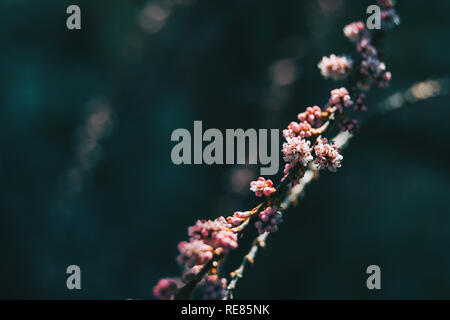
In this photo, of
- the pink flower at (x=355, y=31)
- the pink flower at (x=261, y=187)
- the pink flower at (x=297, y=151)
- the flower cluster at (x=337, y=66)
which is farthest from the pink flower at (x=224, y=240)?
the pink flower at (x=355, y=31)

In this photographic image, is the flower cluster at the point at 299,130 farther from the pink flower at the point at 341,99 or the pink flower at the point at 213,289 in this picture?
the pink flower at the point at 213,289

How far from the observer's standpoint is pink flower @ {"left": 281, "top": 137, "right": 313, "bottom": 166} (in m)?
0.88

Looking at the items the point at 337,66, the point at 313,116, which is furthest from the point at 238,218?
the point at 337,66

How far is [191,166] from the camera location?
3.93 metres

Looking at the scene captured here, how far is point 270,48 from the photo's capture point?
10.9ft

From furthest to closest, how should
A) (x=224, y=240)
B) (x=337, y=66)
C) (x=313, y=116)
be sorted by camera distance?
1. (x=337, y=66)
2. (x=313, y=116)
3. (x=224, y=240)

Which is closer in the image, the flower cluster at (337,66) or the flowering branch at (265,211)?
the flowering branch at (265,211)

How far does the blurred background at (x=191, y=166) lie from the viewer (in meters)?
2.97

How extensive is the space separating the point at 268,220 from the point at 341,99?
0.46m

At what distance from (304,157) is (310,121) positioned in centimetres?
20

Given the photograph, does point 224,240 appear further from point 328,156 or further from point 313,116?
point 313,116

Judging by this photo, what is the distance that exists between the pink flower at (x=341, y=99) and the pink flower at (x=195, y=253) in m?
0.59
